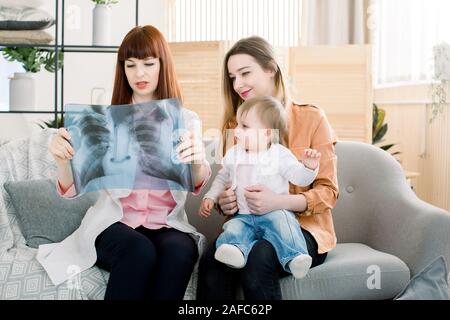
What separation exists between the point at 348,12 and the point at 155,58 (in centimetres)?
206

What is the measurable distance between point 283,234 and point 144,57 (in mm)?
287

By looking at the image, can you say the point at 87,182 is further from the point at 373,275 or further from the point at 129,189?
the point at 373,275

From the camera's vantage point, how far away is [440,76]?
186 centimetres

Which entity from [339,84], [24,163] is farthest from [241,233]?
[339,84]

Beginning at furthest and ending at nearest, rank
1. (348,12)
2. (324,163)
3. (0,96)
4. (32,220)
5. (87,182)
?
(348,12) → (0,96) → (32,220) → (324,163) → (87,182)

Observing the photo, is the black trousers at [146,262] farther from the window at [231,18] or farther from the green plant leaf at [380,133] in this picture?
the green plant leaf at [380,133]

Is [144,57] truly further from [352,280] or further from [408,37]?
[408,37]

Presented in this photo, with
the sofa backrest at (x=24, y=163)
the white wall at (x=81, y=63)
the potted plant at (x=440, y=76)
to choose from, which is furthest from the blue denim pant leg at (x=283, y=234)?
the white wall at (x=81, y=63)

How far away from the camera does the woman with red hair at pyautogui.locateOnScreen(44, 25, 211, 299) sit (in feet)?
2.64

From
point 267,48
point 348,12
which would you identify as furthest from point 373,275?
point 348,12

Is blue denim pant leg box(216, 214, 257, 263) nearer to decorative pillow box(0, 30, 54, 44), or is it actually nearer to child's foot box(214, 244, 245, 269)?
child's foot box(214, 244, 245, 269)

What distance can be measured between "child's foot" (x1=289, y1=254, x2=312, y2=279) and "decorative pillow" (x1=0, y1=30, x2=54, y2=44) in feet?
3.15

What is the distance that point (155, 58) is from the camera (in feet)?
2.73

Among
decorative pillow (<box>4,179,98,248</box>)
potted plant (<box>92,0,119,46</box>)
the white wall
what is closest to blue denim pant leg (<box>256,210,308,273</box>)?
decorative pillow (<box>4,179,98,248</box>)
